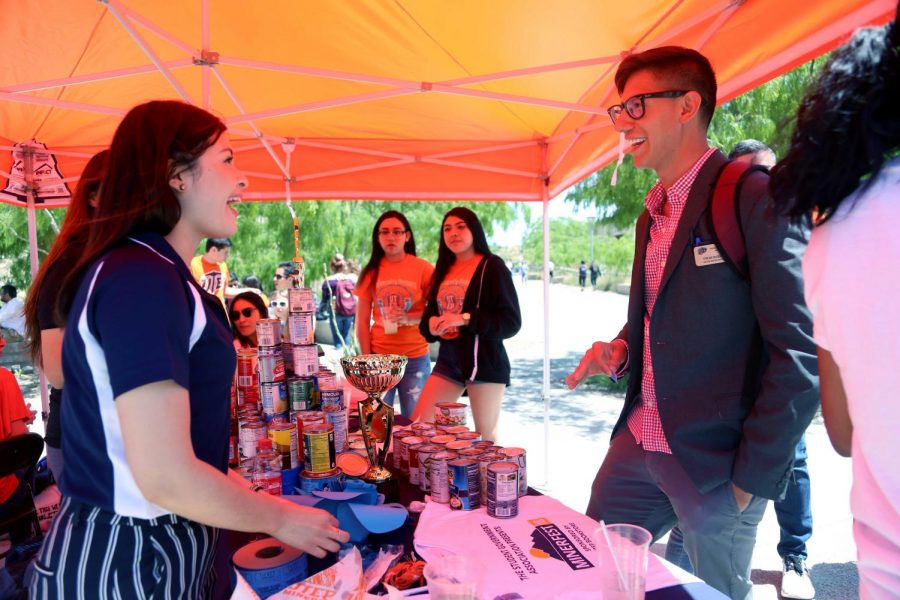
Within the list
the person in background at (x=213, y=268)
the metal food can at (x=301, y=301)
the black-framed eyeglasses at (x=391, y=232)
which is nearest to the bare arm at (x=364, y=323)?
the black-framed eyeglasses at (x=391, y=232)

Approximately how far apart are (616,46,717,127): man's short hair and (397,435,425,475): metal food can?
1344 mm

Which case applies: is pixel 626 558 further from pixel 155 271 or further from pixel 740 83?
pixel 740 83

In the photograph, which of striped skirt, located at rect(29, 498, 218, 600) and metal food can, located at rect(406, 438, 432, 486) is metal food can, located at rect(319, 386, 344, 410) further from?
striped skirt, located at rect(29, 498, 218, 600)

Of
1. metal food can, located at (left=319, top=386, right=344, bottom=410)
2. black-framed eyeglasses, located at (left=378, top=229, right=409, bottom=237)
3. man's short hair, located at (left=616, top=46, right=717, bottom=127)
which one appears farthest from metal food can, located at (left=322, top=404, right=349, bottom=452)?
black-framed eyeglasses, located at (left=378, top=229, right=409, bottom=237)

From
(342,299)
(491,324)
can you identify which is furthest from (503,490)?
(342,299)

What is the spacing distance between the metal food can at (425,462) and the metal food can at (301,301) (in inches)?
24.4

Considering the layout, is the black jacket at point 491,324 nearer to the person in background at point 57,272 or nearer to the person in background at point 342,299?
the person in background at point 57,272

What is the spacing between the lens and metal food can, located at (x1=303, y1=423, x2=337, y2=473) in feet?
5.78

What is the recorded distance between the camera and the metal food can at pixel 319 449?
5.78 feet

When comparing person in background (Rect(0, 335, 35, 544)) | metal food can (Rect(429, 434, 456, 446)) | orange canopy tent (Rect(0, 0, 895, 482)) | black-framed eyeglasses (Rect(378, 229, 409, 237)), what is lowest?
person in background (Rect(0, 335, 35, 544))

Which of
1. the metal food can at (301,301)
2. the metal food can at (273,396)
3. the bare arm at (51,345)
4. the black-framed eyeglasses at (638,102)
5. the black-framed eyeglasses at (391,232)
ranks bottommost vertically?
the metal food can at (273,396)

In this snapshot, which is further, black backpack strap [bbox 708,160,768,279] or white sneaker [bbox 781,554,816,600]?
white sneaker [bbox 781,554,816,600]

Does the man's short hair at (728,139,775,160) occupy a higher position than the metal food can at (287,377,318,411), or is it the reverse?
the man's short hair at (728,139,775,160)

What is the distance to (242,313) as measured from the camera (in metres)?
3.56
